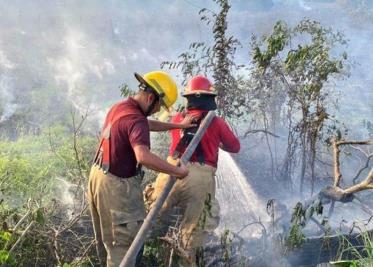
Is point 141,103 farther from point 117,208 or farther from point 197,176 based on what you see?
point 197,176

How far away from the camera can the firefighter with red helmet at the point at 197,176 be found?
388 cm

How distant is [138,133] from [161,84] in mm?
446

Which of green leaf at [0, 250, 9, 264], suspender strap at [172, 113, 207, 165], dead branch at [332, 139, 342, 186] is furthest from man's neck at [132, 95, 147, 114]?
dead branch at [332, 139, 342, 186]

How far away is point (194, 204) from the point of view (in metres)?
3.93

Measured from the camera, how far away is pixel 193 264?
12.0ft

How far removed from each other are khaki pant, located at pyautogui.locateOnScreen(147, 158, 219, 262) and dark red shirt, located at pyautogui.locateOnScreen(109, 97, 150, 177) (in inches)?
30.3

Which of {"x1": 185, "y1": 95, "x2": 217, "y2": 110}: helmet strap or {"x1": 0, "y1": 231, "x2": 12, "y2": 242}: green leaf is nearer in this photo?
{"x1": 0, "y1": 231, "x2": 12, "y2": 242}: green leaf

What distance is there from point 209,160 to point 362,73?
12.1 m

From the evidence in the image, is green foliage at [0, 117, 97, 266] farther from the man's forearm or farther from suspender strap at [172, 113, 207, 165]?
suspender strap at [172, 113, 207, 165]

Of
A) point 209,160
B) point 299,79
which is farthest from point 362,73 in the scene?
point 209,160

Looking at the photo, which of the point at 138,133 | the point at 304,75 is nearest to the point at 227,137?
the point at 138,133

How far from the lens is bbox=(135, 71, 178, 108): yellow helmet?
3.17m

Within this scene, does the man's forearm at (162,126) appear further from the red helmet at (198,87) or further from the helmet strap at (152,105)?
the helmet strap at (152,105)

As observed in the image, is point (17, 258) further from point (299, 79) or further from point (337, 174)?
point (299, 79)
